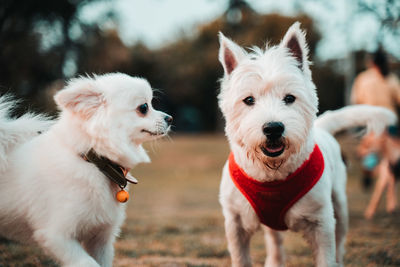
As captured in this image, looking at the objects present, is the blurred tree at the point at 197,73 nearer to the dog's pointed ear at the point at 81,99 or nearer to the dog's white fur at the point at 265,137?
the dog's white fur at the point at 265,137

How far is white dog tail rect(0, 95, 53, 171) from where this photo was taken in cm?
328

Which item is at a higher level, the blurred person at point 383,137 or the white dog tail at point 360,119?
the white dog tail at point 360,119

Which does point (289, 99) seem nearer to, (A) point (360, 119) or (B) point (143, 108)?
(B) point (143, 108)

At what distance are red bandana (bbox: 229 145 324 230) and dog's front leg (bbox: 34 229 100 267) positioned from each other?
54.3 inches

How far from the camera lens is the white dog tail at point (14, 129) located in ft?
10.8

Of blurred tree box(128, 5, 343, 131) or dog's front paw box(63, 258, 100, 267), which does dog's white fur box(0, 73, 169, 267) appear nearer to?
dog's front paw box(63, 258, 100, 267)

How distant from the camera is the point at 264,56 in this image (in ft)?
11.7

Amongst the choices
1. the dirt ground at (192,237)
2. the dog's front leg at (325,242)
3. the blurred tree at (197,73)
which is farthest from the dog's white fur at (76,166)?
the blurred tree at (197,73)

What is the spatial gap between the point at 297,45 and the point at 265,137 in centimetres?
102

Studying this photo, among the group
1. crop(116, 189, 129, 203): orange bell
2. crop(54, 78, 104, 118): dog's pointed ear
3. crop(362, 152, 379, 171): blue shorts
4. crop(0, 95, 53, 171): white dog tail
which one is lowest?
crop(362, 152, 379, 171): blue shorts

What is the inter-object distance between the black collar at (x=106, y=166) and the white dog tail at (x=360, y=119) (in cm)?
258

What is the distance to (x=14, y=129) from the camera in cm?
334

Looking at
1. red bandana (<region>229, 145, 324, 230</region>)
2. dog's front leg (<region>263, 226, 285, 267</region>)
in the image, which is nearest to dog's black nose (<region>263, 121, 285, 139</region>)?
red bandana (<region>229, 145, 324, 230</region>)

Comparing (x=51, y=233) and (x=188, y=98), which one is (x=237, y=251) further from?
(x=188, y=98)
